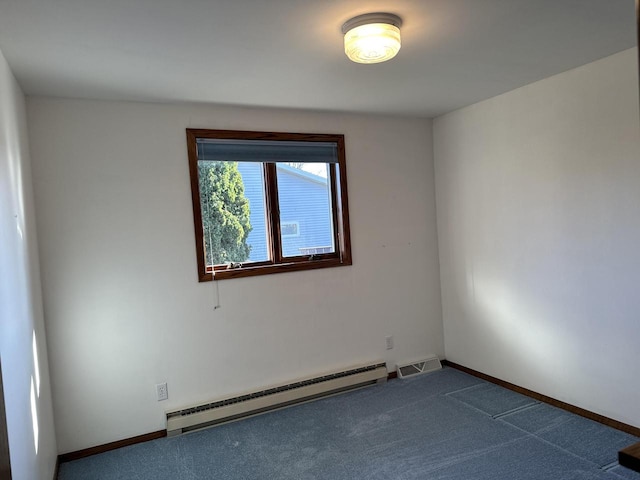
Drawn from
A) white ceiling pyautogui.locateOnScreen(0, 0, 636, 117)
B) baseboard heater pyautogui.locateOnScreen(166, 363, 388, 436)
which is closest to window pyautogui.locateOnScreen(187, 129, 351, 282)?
white ceiling pyautogui.locateOnScreen(0, 0, 636, 117)

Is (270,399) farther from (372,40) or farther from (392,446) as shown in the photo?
(372,40)

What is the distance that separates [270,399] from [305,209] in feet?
5.02

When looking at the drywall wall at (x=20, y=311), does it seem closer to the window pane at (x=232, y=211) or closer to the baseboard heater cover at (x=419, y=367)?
the window pane at (x=232, y=211)

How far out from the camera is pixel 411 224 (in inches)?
157

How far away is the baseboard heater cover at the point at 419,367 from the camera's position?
3.86 meters

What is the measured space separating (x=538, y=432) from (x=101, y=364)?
2870mm

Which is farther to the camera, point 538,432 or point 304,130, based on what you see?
point 304,130

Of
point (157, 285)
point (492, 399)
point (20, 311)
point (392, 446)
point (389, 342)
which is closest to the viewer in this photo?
point (20, 311)

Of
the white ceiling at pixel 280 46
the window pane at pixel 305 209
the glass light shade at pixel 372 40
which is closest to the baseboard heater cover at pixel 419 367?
the window pane at pixel 305 209

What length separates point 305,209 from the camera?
11.9 ft

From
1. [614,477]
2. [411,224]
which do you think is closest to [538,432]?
[614,477]

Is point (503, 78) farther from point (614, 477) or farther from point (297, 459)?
point (297, 459)

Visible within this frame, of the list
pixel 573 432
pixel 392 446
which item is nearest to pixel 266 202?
pixel 392 446

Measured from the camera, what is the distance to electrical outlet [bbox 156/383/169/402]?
3027mm
